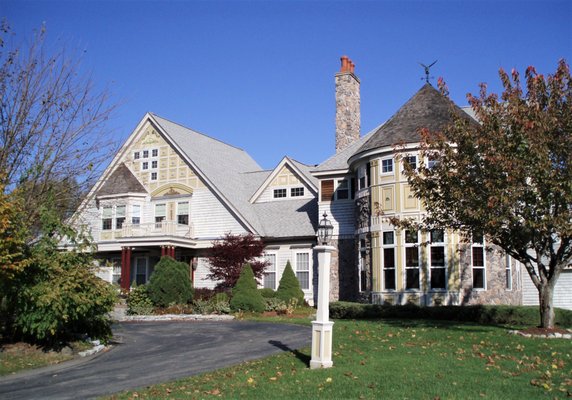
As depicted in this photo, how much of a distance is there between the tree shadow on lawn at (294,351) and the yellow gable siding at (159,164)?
1844 cm

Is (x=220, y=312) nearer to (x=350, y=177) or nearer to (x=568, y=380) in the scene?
(x=350, y=177)

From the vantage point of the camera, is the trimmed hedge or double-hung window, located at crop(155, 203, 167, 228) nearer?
the trimmed hedge

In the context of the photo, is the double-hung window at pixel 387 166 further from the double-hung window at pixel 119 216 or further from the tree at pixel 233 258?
the double-hung window at pixel 119 216

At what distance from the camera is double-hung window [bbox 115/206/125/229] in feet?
115

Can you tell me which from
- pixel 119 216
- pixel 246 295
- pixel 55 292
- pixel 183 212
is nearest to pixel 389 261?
pixel 246 295

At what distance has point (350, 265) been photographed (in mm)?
29500

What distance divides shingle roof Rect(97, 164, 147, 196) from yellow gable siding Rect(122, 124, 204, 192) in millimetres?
348

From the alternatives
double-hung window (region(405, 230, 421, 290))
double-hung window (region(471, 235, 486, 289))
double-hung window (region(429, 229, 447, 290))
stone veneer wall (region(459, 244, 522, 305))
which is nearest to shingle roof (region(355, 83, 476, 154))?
double-hung window (region(405, 230, 421, 290))

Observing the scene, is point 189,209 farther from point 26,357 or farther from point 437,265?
point 26,357

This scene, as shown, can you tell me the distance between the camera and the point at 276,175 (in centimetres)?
3453

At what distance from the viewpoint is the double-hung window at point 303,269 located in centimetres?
3133

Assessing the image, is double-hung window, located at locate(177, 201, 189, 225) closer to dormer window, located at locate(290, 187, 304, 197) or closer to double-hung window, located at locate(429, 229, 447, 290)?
dormer window, located at locate(290, 187, 304, 197)

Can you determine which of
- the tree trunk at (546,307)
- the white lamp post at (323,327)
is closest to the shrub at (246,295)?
the tree trunk at (546,307)

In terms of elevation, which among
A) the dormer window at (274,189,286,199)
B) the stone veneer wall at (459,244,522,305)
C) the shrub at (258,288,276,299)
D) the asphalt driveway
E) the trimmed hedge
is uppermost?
the dormer window at (274,189,286,199)
